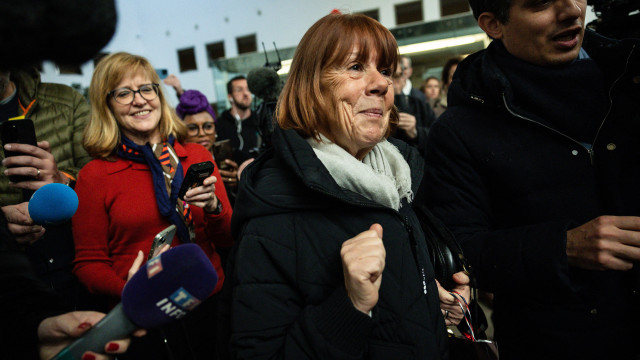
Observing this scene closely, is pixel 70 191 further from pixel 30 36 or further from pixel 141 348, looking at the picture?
pixel 141 348

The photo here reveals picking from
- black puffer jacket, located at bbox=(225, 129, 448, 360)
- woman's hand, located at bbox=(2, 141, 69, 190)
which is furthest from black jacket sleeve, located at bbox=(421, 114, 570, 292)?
woman's hand, located at bbox=(2, 141, 69, 190)

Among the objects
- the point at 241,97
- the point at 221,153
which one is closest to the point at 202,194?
the point at 221,153

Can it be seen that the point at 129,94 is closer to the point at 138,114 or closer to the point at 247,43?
the point at 138,114

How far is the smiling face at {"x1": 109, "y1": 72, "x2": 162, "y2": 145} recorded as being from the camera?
1.85 metres

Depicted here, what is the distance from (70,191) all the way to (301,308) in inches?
28.1

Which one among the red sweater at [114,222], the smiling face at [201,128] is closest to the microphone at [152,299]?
the red sweater at [114,222]

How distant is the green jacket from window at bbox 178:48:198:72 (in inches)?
647

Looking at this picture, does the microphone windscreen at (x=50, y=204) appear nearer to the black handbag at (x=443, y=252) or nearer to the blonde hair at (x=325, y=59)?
the blonde hair at (x=325, y=59)

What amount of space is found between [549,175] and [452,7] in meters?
13.6

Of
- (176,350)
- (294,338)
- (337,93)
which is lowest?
(176,350)

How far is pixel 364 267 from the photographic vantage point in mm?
893

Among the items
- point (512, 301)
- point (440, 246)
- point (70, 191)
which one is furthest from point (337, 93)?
point (512, 301)

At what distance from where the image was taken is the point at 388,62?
4.20ft

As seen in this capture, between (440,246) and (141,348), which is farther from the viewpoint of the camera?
(141,348)
